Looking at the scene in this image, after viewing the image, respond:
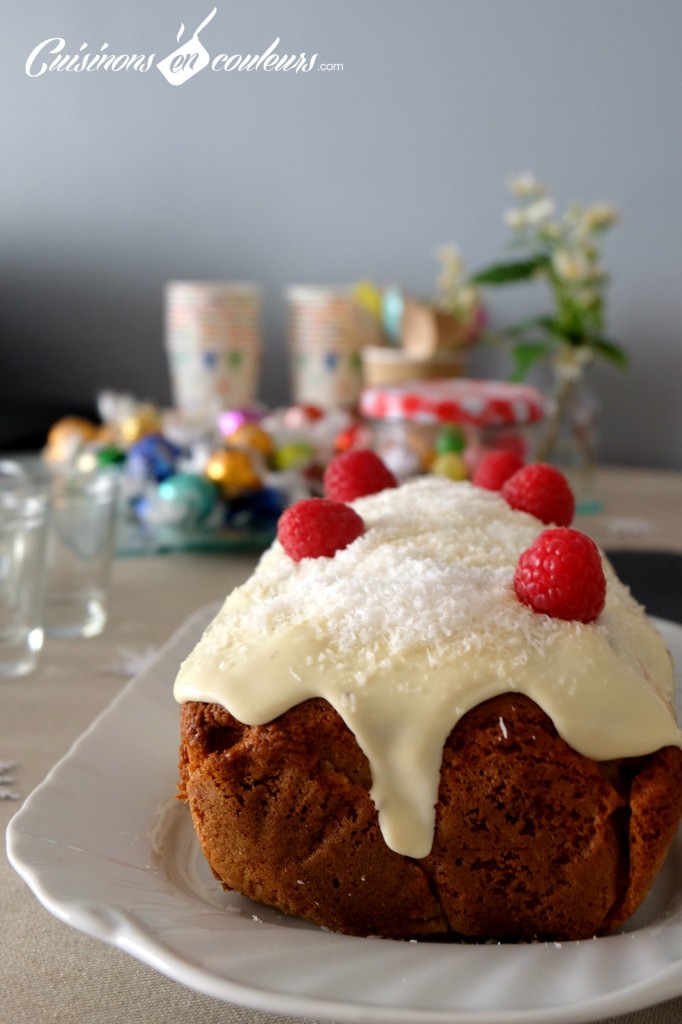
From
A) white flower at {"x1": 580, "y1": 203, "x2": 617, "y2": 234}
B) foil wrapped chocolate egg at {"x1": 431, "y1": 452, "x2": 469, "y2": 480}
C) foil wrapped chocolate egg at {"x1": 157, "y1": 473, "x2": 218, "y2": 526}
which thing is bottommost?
foil wrapped chocolate egg at {"x1": 157, "y1": 473, "x2": 218, "y2": 526}

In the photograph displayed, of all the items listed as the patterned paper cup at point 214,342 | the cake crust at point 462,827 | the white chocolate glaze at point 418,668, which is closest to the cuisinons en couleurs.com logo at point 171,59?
the patterned paper cup at point 214,342

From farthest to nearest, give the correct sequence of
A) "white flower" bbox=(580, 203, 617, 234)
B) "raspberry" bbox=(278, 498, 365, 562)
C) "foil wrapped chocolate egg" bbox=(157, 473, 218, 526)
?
1. "white flower" bbox=(580, 203, 617, 234)
2. "foil wrapped chocolate egg" bbox=(157, 473, 218, 526)
3. "raspberry" bbox=(278, 498, 365, 562)

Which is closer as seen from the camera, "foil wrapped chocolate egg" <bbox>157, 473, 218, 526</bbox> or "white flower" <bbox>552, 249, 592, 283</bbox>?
"foil wrapped chocolate egg" <bbox>157, 473, 218, 526</bbox>

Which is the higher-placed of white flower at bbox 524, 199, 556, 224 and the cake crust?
white flower at bbox 524, 199, 556, 224

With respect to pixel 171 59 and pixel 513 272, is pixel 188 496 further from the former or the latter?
pixel 513 272

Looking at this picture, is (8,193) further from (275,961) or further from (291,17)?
(275,961)

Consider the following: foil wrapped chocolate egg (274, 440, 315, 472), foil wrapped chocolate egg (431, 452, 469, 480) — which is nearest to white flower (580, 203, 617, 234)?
foil wrapped chocolate egg (431, 452, 469, 480)

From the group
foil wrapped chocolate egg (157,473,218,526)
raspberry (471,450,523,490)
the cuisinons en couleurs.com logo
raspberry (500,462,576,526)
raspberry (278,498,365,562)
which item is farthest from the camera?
the cuisinons en couleurs.com logo

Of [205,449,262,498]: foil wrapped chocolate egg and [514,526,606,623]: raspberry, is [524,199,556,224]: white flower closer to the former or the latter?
[205,449,262,498]: foil wrapped chocolate egg
